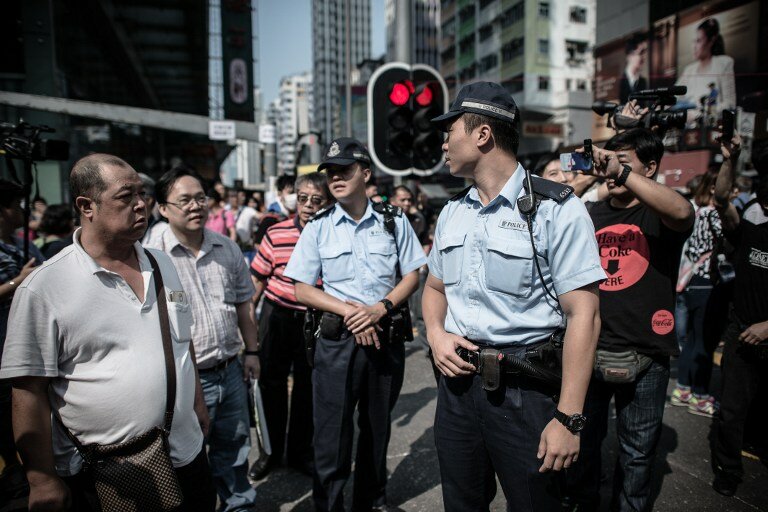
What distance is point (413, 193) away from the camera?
7762 mm

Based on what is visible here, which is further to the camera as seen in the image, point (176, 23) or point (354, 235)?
point (176, 23)

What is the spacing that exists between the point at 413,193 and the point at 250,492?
5410mm

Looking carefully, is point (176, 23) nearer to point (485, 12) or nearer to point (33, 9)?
point (33, 9)

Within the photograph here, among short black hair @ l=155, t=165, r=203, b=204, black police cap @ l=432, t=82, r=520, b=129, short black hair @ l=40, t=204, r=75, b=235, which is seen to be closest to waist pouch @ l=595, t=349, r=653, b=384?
black police cap @ l=432, t=82, r=520, b=129

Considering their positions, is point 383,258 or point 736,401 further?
point 736,401

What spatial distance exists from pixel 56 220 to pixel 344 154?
3.51 metres

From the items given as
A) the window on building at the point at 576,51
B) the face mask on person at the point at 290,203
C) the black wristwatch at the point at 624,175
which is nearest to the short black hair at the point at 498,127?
the black wristwatch at the point at 624,175

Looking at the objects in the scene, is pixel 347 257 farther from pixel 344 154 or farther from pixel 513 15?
pixel 513 15

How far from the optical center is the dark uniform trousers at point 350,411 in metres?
2.90

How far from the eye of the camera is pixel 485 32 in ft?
163

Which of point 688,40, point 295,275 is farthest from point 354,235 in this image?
point 688,40

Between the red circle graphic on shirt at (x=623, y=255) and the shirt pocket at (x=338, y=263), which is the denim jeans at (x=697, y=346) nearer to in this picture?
the red circle graphic on shirt at (x=623, y=255)

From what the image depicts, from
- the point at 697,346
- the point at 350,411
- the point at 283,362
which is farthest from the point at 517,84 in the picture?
the point at 350,411

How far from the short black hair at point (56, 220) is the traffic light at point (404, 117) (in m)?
3.31
